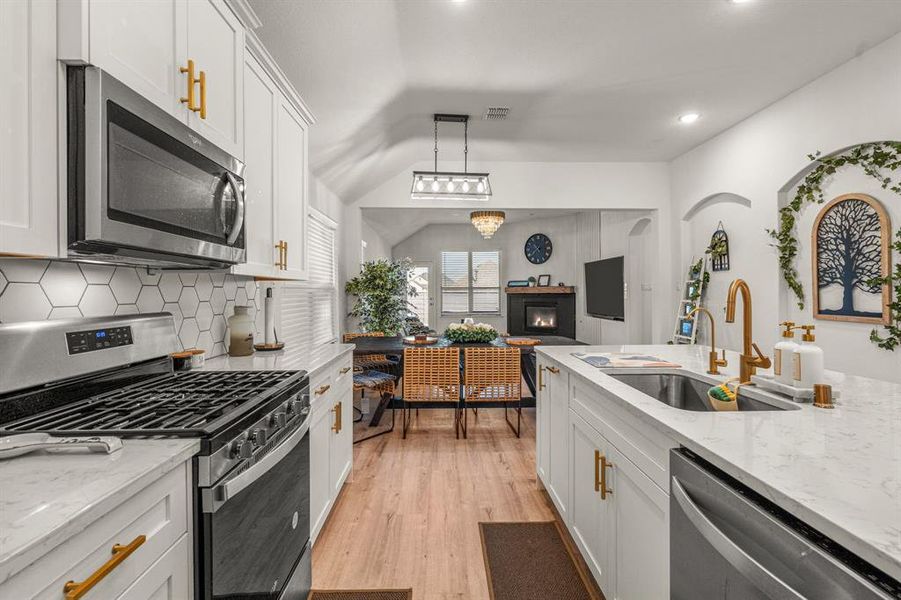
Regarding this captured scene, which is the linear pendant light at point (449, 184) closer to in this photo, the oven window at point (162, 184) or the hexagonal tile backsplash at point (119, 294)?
the hexagonal tile backsplash at point (119, 294)

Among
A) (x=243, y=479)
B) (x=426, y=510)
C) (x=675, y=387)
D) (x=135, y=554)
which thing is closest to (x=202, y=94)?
(x=243, y=479)

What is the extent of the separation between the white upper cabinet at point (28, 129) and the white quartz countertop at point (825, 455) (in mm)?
1493

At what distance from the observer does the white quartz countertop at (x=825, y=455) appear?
63 cm

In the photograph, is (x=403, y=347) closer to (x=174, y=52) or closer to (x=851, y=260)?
(x=174, y=52)

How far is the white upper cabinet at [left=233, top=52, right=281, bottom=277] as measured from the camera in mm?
1854

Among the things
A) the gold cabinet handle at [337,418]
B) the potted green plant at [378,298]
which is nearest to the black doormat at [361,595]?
the gold cabinet handle at [337,418]

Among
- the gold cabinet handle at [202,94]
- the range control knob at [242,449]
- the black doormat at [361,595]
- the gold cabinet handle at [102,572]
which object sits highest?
the gold cabinet handle at [202,94]

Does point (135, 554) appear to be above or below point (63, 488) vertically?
below

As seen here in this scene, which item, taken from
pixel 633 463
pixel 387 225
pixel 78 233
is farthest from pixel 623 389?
pixel 387 225

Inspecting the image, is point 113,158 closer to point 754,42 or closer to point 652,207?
point 754,42

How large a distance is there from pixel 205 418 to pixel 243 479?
0.61ft

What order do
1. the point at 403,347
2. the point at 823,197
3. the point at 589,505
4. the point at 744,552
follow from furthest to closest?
the point at 403,347, the point at 823,197, the point at 589,505, the point at 744,552

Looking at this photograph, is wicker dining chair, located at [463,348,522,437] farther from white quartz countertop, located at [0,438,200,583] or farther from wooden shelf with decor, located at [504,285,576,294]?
wooden shelf with decor, located at [504,285,576,294]

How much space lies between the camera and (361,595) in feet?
5.87
